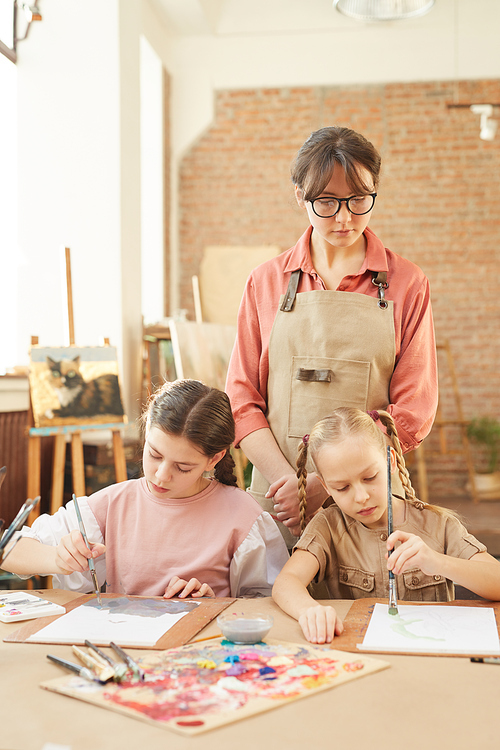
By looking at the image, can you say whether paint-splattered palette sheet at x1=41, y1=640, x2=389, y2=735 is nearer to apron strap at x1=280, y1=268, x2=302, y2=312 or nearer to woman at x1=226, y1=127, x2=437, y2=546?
woman at x1=226, y1=127, x2=437, y2=546

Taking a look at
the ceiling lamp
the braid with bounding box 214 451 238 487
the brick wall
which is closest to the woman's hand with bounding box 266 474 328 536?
the braid with bounding box 214 451 238 487

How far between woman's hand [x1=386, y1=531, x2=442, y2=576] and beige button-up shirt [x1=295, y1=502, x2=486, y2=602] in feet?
0.59

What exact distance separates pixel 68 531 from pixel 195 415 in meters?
Answer: 0.39

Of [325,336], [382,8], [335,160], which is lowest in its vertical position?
[325,336]

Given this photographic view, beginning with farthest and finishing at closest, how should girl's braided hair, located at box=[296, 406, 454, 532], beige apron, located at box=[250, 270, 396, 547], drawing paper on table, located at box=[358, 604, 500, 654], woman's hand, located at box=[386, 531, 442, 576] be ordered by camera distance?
beige apron, located at box=[250, 270, 396, 547] → girl's braided hair, located at box=[296, 406, 454, 532] → woman's hand, located at box=[386, 531, 442, 576] → drawing paper on table, located at box=[358, 604, 500, 654]

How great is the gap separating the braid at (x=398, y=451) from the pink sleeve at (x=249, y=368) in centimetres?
34

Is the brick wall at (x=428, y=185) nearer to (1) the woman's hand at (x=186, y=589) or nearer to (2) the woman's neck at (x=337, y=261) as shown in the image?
(2) the woman's neck at (x=337, y=261)

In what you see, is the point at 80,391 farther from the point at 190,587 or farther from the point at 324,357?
the point at 190,587

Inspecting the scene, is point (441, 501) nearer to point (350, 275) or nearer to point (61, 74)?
point (61, 74)

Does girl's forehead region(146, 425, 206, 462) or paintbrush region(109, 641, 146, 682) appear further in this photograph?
girl's forehead region(146, 425, 206, 462)

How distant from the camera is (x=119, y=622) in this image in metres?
1.38

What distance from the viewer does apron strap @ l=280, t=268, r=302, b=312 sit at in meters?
1.92

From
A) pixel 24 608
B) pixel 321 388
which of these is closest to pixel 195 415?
pixel 321 388

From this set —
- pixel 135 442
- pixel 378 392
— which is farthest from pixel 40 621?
pixel 135 442
